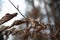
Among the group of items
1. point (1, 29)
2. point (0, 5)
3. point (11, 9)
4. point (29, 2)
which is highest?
point (29, 2)

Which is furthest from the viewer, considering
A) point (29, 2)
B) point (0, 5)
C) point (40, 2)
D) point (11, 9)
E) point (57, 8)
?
point (57, 8)

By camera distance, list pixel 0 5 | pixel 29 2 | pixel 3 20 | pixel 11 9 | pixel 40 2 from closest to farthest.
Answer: pixel 3 20 → pixel 11 9 → pixel 0 5 → pixel 29 2 → pixel 40 2

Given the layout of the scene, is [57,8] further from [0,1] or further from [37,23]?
[37,23]

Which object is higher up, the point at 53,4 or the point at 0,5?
the point at 53,4

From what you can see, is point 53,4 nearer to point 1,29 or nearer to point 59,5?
point 59,5

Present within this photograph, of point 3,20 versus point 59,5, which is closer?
point 3,20

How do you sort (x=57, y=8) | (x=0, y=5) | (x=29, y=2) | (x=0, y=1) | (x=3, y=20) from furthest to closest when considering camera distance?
1. (x=57, y=8)
2. (x=29, y=2)
3. (x=0, y=5)
4. (x=0, y=1)
5. (x=3, y=20)

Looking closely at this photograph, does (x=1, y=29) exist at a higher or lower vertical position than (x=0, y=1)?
lower

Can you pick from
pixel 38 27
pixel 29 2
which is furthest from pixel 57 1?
pixel 38 27

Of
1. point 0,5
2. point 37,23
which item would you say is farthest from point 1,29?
point 0,5
